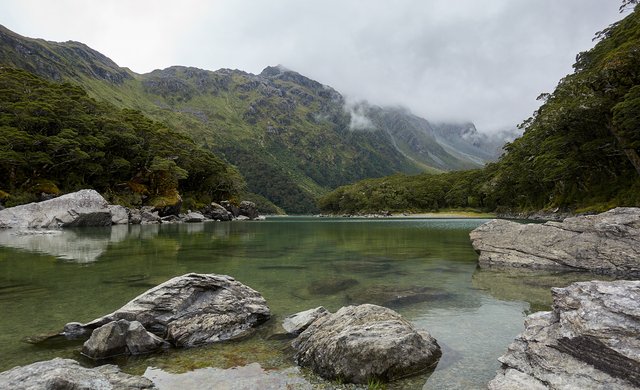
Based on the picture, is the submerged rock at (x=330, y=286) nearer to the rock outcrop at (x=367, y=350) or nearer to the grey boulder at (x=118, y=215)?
the rock outcrop at (x=367, y=350)

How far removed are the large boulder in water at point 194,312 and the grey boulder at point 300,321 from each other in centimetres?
123

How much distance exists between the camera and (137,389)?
6.73 metres

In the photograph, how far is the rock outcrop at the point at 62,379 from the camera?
5707 mm

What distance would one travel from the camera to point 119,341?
353 inches

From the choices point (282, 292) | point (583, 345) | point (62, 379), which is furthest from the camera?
point (282, 292)

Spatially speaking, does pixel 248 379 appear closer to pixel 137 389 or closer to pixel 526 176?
pixel 137 389

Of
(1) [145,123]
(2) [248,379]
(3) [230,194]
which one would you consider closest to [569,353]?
(2) [248,379]

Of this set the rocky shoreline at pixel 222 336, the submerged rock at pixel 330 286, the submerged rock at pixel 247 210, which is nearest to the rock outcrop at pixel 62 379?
the rocky shoreline at pixel 222 336

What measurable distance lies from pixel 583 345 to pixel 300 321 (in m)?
7.10

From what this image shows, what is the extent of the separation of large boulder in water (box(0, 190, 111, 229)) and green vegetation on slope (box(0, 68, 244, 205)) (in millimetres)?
10461

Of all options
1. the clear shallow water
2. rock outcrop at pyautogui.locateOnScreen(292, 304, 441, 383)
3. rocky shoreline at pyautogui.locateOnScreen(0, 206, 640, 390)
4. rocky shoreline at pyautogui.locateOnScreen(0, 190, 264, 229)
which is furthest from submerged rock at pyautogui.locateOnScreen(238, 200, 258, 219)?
rock outcrop at pyautogui.locateOnScreen(292, 304, 441, 383)

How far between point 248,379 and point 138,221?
245 feet

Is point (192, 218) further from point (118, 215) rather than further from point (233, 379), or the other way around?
point (233, 379)

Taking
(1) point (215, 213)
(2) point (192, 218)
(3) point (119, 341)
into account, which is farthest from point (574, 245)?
(1) point (215, 213)
